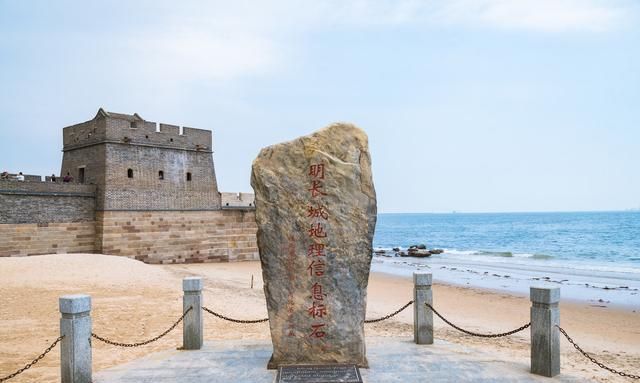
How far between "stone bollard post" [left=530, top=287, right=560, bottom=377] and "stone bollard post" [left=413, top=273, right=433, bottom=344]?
1.66 m

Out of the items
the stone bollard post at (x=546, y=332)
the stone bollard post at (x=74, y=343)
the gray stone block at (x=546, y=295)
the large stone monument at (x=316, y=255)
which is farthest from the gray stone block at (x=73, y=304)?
the stone bollard post at (x=546, y=332)

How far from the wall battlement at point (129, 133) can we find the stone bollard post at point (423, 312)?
17955mm

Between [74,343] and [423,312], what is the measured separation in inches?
188

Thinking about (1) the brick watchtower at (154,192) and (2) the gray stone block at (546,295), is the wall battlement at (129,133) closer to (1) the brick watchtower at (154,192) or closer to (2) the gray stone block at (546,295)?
(1) the brick watchtower at (154,192)

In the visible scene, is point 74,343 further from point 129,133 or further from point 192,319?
point 129,133

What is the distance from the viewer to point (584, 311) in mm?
13641

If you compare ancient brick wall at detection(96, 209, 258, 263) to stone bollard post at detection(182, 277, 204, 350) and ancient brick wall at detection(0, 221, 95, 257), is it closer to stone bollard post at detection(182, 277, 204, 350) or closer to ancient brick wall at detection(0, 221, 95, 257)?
ancient brick wall at detection(0, 221, 95, 257)

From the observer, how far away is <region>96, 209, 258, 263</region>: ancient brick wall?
20969mm

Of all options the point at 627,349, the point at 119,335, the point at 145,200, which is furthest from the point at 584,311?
the point at 145,200

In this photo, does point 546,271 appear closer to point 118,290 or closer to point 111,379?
point 118,290

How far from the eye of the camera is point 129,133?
22.0m

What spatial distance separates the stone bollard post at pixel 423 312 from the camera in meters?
7.36

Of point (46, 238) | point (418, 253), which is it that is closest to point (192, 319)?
point (46, 238)

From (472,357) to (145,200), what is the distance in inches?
734
